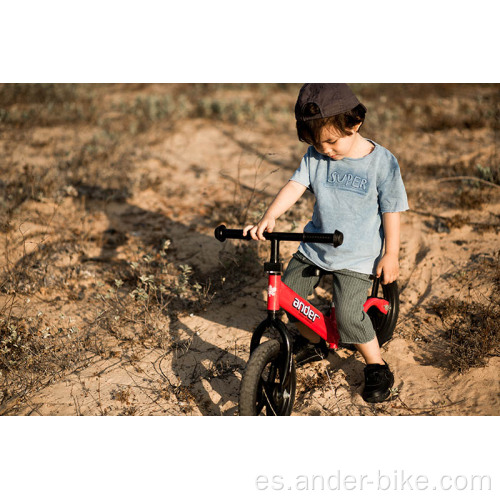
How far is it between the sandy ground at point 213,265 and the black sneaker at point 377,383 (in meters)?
0.07

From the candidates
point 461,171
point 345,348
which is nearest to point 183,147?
point 461,171

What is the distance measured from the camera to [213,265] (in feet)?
15.4

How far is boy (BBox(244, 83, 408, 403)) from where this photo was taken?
9.59 ft

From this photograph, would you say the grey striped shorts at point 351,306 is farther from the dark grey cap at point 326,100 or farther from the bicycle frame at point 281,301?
the dark grey cap at point 326,100

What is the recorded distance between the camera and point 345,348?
3.73 m

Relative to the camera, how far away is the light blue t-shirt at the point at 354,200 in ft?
9.65

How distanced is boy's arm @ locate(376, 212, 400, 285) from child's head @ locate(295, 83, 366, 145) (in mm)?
623

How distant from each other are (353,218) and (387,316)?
2.89 ft

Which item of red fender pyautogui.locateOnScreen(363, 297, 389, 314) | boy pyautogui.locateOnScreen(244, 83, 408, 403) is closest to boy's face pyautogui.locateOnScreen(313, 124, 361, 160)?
boy pyautogui.locateOnScreen(244, 83, 408, 403)

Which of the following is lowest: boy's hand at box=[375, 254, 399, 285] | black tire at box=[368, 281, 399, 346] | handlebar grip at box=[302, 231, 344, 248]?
black tire at box=[368, 281, 399, 346]

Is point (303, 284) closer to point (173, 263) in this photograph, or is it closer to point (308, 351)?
point (308, 351)

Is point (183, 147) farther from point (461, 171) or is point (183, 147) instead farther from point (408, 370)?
point (408, 370)

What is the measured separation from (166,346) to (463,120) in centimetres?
607

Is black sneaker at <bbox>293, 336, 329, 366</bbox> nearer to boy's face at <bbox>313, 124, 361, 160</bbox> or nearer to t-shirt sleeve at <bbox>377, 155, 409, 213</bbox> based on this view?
t-shirt sleeve at <bbox>377, 155, 409, 213</bbox>
